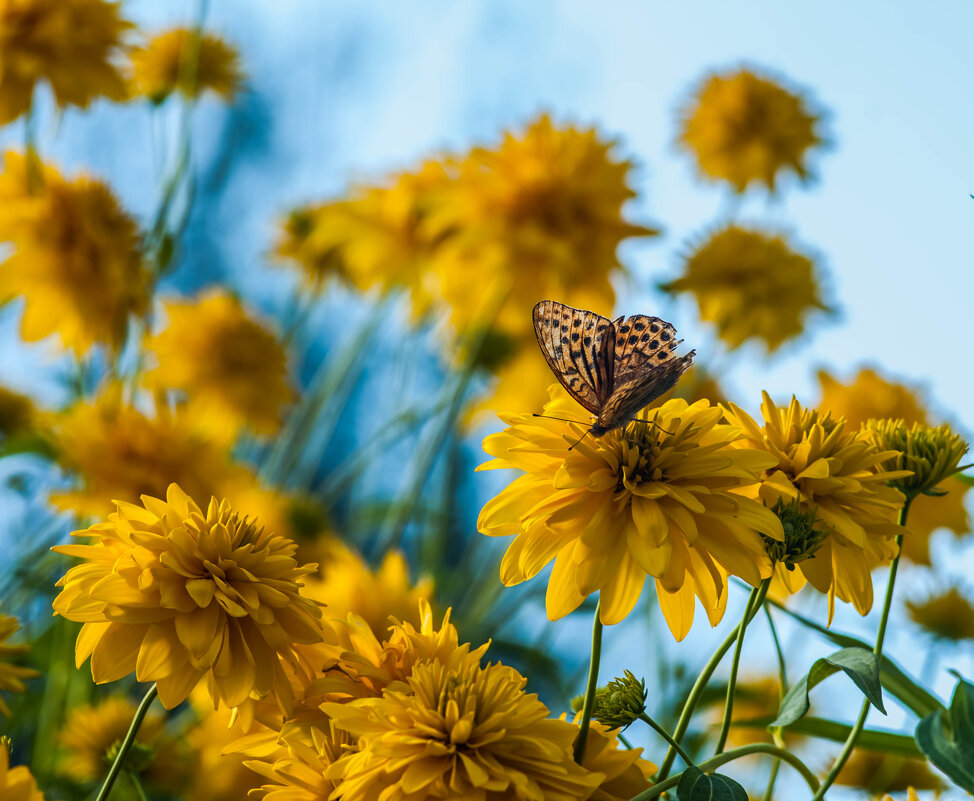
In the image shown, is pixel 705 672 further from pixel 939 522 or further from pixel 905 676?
pixel 939 522

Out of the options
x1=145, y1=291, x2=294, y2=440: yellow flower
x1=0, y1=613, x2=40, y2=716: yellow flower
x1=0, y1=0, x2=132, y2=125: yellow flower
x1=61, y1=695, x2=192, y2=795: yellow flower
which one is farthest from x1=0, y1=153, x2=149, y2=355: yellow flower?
x1=0, y1=613, x2=40, y2=716: yellow flower

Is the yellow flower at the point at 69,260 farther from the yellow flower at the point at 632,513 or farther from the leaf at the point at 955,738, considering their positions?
the leaf at the point at 955,738

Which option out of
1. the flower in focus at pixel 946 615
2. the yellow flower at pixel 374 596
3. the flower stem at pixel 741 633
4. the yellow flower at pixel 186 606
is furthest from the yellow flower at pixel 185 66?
the flower in focus at pixel 946 615

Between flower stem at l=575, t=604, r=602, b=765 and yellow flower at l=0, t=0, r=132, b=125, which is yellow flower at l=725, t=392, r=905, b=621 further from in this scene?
yellow flower at l=0, t=0, r=132, b=125

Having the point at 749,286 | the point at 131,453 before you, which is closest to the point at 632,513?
the point at 131,453

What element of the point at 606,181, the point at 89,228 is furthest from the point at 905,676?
the point at 89,228

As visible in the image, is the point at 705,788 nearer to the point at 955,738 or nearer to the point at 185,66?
the point at 955,738
